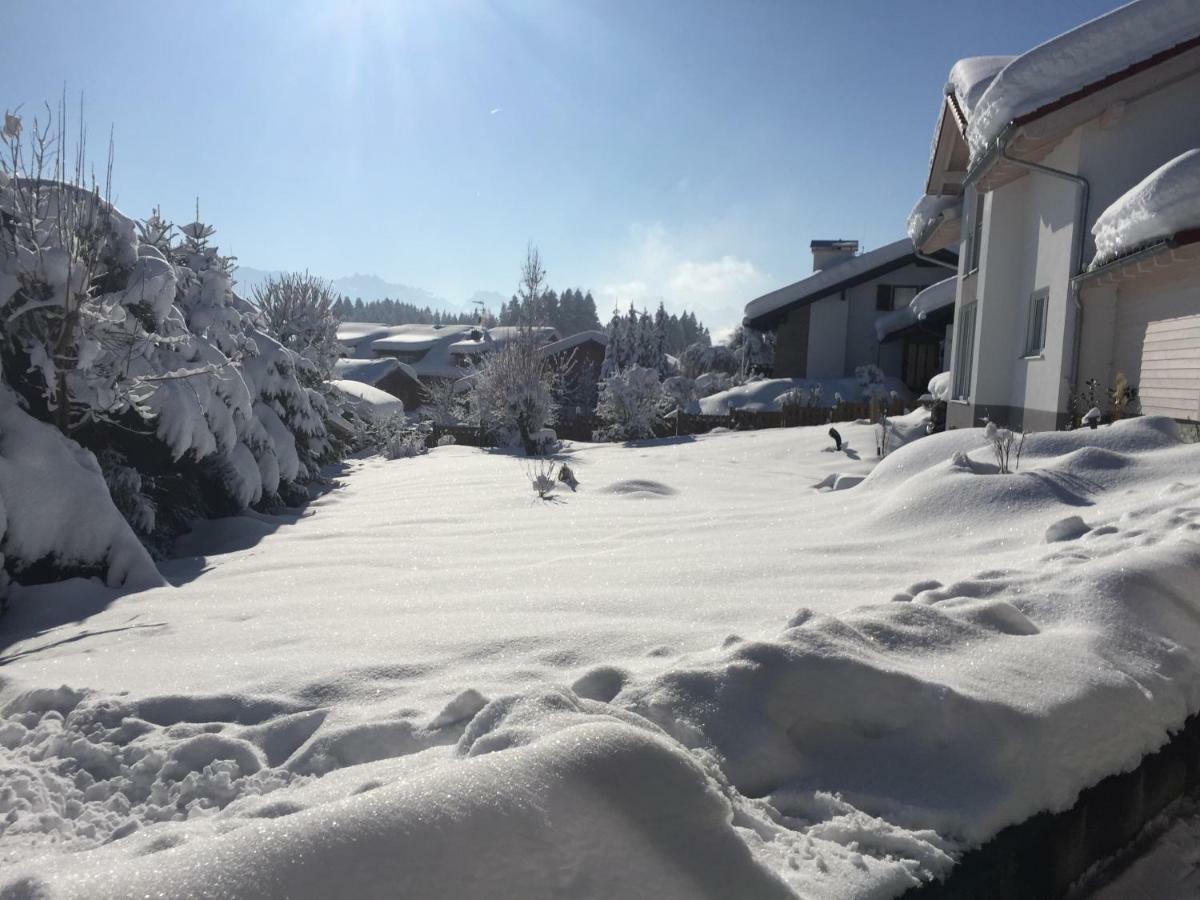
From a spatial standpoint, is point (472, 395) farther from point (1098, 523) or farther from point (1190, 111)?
point (1098, 523)

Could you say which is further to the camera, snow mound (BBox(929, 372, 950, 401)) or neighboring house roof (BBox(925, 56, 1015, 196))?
snow mound (BBox(929, 372, 950, 401))

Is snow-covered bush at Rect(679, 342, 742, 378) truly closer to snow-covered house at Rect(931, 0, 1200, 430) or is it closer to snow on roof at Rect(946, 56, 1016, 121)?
snow on roof at Rect(946, 56, 1016, 121)

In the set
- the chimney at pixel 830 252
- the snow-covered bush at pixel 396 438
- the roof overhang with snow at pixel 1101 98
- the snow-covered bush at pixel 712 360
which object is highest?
the chimney at pixel 830 252

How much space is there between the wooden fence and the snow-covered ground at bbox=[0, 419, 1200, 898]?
12970 millimetres

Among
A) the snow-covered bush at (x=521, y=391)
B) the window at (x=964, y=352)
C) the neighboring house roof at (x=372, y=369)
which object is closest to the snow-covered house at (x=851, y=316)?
the snow-covered bush at (x=521, y=391)

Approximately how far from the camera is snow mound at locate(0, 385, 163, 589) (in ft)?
13.0

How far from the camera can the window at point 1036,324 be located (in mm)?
9703

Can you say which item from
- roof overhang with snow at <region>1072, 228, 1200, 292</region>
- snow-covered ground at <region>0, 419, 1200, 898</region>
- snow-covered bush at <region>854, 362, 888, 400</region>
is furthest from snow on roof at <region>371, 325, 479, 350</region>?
snow-covered ground at <region>0, 419, 1200, 898</region>

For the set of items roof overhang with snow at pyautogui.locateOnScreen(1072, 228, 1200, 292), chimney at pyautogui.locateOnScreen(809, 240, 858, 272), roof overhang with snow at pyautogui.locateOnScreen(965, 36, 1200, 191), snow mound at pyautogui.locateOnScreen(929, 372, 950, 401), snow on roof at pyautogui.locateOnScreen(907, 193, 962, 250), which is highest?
chimney at pyautogui.locateOnScreen(809, 240, 858, 272)

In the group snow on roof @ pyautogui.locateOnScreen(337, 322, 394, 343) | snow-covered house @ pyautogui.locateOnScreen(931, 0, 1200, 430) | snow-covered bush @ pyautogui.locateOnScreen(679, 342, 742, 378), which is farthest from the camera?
snow on roof @ pyautogui.locateOnScreen(337, 322, 394, 343)

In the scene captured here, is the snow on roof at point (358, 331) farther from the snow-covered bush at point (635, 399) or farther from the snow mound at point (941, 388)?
the snow mound at point (941, 388)

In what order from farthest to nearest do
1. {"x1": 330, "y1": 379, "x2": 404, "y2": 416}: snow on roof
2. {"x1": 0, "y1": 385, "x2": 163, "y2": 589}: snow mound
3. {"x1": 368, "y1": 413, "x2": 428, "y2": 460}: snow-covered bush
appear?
{"x1": 330, "y1": 379, "x2": 404, "y2": 416}: snow on roof, {"x1": 368, "y1": 413, "x2": 428, "y2": 460}: snow-covered bush, {"x1": 0, "y1": 385, "x2": 163, "y2": 589}: snow mound

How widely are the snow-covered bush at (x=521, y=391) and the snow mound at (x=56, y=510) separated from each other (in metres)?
11.5

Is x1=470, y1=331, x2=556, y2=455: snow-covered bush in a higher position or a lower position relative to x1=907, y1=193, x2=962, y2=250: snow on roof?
lower
